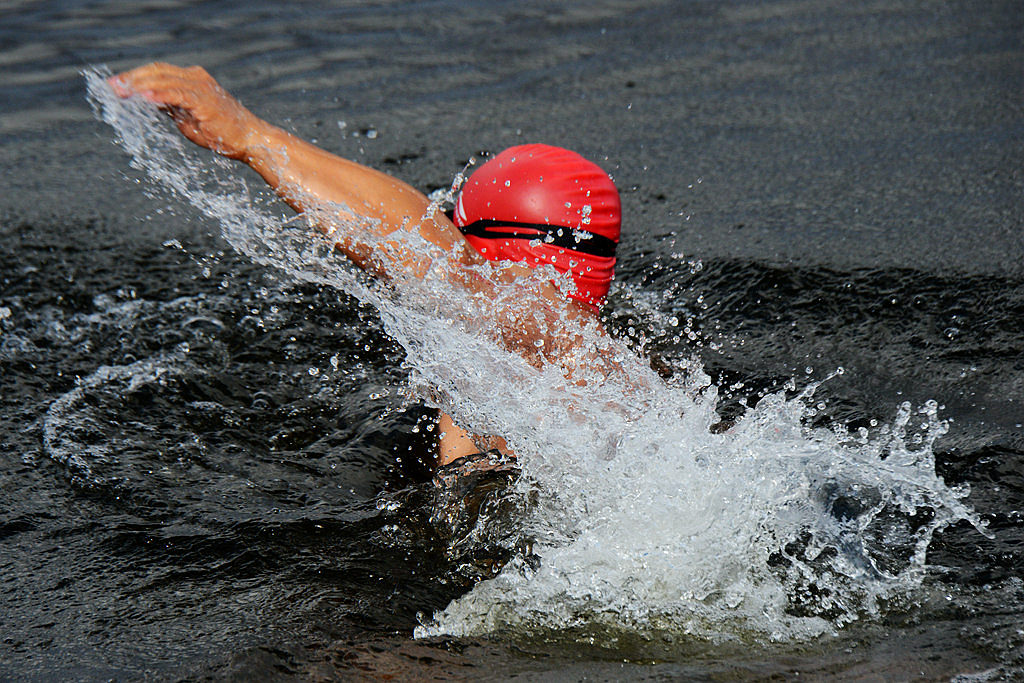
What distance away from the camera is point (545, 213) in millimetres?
3252

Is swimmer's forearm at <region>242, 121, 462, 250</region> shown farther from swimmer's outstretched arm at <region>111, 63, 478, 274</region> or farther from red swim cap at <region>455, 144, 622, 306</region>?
red swim cap at <region>455, 144, 622, 306</region>

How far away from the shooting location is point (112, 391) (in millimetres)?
3992

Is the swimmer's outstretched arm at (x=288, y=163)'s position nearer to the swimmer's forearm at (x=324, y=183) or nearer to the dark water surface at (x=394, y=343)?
the swimmer's forearm at (x=324, y=183)

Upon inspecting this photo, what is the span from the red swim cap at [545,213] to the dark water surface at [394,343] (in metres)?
0.86

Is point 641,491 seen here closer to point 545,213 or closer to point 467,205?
point 545,213

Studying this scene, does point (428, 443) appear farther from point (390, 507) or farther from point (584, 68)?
point (584, 68)

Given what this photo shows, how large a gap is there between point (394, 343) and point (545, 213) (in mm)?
1366

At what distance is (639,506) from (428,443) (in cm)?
104

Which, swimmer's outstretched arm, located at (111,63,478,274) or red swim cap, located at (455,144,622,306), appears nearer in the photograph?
swimmer's outstretched arm, located at (111,63,478,274)

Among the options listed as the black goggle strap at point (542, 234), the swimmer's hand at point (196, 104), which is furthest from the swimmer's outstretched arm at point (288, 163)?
the black goggle strap at point (542, 234)

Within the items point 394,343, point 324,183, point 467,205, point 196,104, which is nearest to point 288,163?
point 324,183

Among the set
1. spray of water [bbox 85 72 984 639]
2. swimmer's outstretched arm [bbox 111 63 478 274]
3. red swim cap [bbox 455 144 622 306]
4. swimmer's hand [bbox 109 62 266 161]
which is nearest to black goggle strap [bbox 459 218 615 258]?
red swim cap [bbox 455 144 622 306]

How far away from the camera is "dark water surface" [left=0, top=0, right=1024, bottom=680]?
274 centimetres

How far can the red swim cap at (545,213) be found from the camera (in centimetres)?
326
